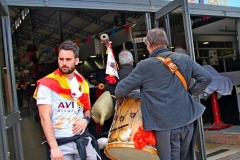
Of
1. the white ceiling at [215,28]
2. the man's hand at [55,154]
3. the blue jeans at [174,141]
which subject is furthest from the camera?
the white ceiling at [215,28]

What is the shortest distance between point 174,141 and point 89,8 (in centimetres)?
180

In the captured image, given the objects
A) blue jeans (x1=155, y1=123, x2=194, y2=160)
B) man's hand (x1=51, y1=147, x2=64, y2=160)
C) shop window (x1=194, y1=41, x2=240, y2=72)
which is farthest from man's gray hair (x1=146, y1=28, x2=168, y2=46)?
shop window (x1=194, y1=41, x2=240, y2=72)

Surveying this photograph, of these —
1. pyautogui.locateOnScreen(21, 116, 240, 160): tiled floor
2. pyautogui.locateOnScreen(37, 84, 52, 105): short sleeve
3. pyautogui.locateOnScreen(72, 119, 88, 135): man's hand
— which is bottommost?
pyautogui.locateOnScreen(21, 116, 240, 160): tiled floor

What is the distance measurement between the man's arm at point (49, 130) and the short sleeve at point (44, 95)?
3 cm

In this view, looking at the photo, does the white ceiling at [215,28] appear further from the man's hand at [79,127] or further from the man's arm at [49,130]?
the man's arm at [49,130]

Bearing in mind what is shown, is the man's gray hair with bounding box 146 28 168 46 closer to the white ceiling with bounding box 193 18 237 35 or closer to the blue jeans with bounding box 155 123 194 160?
the blue jeans with bounding box 155 123 194 160

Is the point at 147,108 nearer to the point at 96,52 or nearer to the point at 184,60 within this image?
the point at 184,60

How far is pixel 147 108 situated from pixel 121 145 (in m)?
0.39

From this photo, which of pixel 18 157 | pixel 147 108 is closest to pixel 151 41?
pixel 147 108

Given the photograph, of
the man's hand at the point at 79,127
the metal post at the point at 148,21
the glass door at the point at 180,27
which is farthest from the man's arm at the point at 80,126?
the metal post at the point at 148,21

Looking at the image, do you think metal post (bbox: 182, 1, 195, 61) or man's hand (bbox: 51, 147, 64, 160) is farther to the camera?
metal post (bbox: 182, 1, 195, 61)

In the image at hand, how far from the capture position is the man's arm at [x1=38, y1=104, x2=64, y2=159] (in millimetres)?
1920

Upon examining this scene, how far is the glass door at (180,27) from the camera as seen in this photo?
3.28 meters

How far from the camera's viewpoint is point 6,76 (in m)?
2.54
